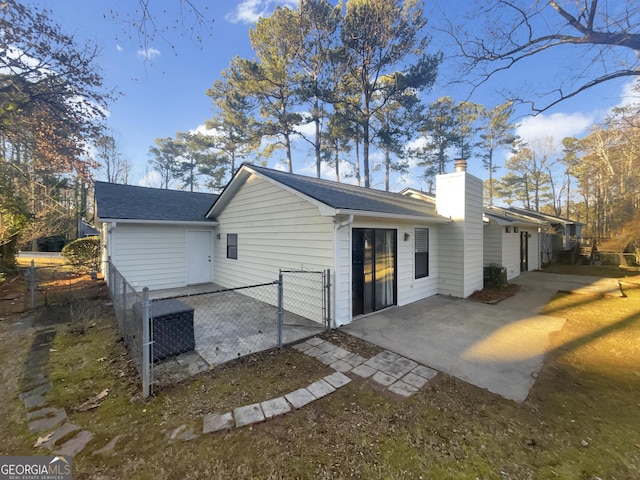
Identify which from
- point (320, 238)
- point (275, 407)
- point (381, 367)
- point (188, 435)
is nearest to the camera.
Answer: point (188, 435)

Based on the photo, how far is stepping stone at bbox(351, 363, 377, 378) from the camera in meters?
3.64

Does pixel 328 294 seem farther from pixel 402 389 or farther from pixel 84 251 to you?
pixel 84 251

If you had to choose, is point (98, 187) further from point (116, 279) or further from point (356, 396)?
point (356, 396)

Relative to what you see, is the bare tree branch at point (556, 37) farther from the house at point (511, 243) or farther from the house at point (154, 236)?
the house at point (154, 236)

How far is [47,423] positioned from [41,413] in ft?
0.92

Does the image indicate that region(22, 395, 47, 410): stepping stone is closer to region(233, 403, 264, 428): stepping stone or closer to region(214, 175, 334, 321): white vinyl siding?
region(233, 403, 264, 428): stepping stone

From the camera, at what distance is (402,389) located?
330 centimetres

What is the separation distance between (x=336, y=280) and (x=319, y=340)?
3.89 ft

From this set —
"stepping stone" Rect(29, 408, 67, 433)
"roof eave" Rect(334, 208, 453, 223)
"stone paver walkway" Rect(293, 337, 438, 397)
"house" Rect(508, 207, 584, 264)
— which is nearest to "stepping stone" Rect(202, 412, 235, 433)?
"stepping stone" Rect(29, 408, 67, 433)

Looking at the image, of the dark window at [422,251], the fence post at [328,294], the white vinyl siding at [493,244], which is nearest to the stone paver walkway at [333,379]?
the fence post at [328,294]

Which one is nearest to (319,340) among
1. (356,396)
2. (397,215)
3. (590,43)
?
(356,396)

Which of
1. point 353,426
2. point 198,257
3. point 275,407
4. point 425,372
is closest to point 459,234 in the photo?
point 425,372

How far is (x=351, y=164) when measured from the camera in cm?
1906

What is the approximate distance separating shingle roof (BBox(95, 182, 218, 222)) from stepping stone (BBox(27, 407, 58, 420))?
621cm
